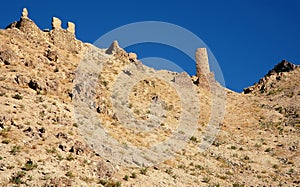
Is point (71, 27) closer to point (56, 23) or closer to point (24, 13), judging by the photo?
point (56, 23)

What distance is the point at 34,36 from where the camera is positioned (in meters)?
38.7

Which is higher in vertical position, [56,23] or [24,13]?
[56,23]

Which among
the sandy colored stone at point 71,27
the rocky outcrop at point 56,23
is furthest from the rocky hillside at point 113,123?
the rocky outcrop at point 56,23

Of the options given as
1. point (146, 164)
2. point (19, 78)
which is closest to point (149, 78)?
point (19, 78)

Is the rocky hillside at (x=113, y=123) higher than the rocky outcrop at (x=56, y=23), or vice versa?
the rocky outcrop at (x=56, y=23)

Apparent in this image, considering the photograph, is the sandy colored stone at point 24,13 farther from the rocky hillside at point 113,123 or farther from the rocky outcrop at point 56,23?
the rocky outcrop at point 56,23

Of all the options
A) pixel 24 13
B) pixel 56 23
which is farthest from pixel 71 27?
pixel 24 13

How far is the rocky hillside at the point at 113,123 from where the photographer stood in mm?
20016

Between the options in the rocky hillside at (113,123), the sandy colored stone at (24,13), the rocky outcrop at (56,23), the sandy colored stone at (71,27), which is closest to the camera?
the rocky hillside at (113,123)

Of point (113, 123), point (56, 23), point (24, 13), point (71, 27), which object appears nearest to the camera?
point (113, 123)

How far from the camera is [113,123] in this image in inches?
1117

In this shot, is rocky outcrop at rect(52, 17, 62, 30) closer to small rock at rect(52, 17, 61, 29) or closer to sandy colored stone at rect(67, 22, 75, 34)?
small rock at rect(52, 17, 61, 29)

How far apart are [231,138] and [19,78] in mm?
17887

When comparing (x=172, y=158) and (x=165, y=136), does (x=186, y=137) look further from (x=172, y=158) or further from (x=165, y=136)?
(x=172, y=158)
